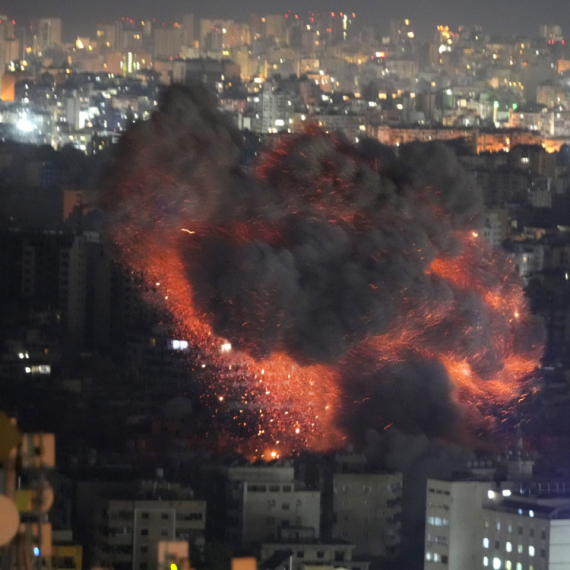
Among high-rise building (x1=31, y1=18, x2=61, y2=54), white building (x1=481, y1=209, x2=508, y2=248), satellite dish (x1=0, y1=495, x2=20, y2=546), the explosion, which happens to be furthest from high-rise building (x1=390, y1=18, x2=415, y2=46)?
satellite dish (x1=0, y1=495, x2=20, y2=546)

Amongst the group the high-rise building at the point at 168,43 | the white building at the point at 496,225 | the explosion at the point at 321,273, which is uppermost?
the high-rise building at the point at 168,43

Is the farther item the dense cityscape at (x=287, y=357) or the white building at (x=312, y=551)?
the dense cityscape at (x=287, y=357)

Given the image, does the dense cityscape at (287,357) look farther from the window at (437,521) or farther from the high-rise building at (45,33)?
the high-rise building at (45,33)

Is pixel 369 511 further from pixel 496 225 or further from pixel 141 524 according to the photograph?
pixel 496 225

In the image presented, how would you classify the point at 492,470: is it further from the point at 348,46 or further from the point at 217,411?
the point at 348,46

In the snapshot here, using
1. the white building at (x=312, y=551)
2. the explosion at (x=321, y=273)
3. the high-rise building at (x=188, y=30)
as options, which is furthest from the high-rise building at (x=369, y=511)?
the high-rise building at (x=188, y=30)

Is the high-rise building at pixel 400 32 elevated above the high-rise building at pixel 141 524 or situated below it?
above
